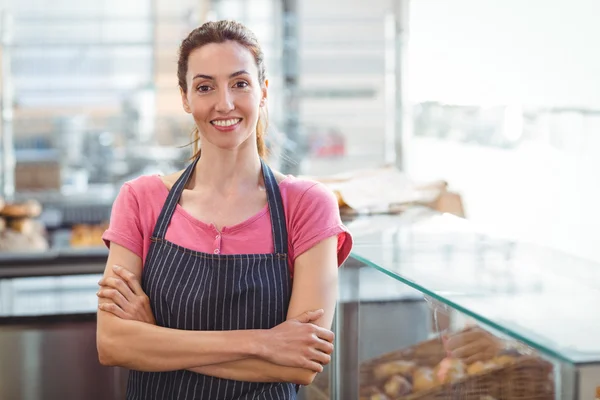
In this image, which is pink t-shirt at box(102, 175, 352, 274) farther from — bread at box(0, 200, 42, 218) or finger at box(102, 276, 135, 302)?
bread at box(0, 200, 42, 218)

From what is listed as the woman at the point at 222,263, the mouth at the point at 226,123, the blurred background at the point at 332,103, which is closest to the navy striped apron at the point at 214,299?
the woman at the point at 222,263

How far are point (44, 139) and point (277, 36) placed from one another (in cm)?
141

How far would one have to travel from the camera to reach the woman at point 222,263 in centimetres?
159

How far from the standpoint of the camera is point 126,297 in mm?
1645

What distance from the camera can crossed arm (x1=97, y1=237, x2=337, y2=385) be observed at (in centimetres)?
158

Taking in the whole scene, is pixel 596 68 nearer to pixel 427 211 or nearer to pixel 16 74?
pixel 427 211

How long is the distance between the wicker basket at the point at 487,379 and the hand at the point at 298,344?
9.6 inches

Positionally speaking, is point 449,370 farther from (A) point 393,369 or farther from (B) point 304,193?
(B) point 304,193

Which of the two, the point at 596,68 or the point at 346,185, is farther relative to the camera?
the point at 596,68

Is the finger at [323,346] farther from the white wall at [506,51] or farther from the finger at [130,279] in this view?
the white wall at [506,51]

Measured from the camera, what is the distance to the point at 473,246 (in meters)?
1.87

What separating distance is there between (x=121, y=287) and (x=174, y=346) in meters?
0.16

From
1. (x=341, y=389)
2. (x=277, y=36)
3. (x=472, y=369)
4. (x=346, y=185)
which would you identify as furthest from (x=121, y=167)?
(x=472, y=369)

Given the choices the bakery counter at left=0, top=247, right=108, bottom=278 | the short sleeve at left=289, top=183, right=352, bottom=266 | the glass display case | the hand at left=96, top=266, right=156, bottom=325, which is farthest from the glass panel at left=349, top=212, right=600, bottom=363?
the bakery counter at left=0, top=247, right=108, bottom=278
